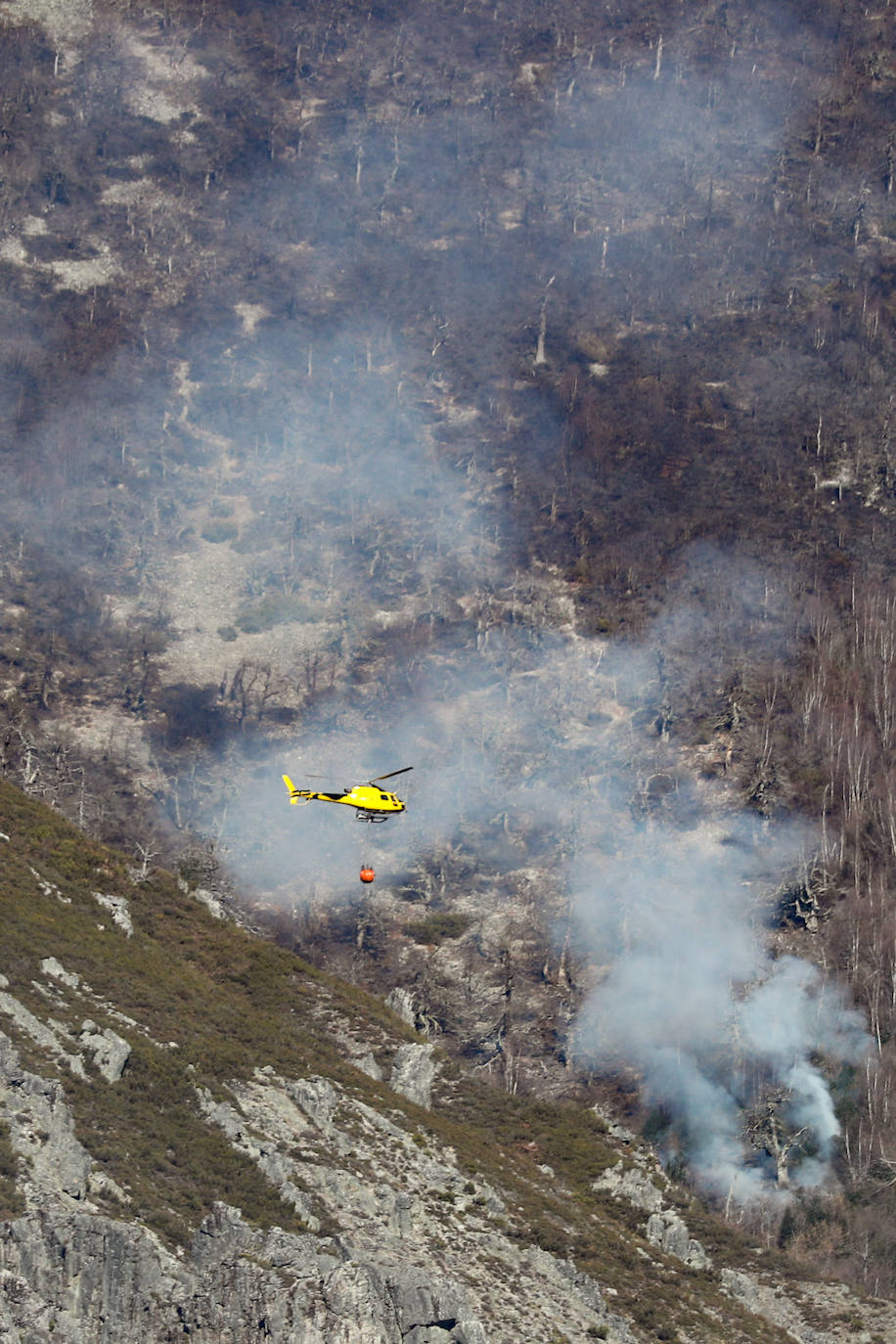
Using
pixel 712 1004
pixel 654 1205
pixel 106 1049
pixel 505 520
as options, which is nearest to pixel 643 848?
pixel 712 1004

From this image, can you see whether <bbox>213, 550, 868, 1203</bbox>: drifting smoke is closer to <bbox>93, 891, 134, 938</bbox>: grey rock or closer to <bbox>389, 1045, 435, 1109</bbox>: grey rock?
<bbox>389, 1045, 435, 1109</bbox>: grey rock

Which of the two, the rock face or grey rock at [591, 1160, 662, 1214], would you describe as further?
grey rock at [591, 1160, 662, 1214]

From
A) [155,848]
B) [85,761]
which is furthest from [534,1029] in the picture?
[85,761]

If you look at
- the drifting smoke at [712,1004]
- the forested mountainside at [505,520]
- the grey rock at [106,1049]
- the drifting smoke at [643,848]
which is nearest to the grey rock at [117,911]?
the grey rock at [106,1049]

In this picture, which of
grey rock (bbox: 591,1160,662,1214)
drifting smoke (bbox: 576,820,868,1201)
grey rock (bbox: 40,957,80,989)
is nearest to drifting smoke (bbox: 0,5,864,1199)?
→ drifting smoke (bbox: 576,820,868,1201)

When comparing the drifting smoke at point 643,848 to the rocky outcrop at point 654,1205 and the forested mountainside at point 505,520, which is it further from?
the rocky outcrop at point 654,1205

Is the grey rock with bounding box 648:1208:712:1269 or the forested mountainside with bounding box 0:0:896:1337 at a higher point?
the forested mountainside with bounding box 0:0:896:1337
